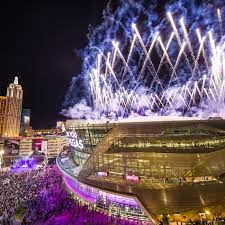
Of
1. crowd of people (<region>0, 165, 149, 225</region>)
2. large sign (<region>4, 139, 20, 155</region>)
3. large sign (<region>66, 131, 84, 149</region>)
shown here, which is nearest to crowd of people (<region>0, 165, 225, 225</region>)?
crowd of people (<region>0, 165, 149, 225</region>)

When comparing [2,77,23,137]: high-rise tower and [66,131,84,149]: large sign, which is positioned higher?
[2,77,23,137]: high-rise tower

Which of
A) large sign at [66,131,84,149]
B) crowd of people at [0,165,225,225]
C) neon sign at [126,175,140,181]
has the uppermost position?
large sign at [66,131,84,149]

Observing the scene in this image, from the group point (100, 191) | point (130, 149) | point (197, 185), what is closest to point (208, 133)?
point (197, 185)

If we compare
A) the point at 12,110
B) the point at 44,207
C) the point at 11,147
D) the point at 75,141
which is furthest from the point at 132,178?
the point at 12,110

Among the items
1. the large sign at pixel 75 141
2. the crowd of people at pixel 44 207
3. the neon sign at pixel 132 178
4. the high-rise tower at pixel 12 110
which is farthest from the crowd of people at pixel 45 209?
the high-rise tower at pixel 12 110

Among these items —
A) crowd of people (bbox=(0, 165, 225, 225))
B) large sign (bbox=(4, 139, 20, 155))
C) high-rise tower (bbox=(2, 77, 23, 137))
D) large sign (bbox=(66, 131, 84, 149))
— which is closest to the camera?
crowd of people (bbox=(0, 165, 225, 225))

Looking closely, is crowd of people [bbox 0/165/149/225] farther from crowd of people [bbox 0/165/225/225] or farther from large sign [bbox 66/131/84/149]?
large sign [bbox 66/131/84/149]
